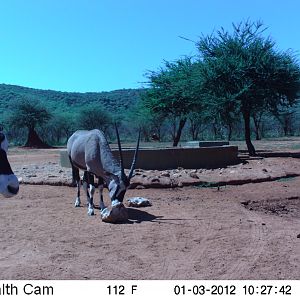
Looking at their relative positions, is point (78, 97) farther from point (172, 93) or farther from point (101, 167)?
point (101, 167)

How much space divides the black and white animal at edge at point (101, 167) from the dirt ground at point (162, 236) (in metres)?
0.29

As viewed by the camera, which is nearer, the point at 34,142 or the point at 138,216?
the point at 138,216

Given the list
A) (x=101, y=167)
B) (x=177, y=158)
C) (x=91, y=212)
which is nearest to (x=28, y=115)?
(x=177, y=158)

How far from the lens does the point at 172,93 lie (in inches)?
1118

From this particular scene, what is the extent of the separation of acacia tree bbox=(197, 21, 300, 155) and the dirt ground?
984 cm

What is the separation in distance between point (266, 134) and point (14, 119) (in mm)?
32089

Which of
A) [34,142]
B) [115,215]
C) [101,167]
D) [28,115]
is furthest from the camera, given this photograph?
[28,115]

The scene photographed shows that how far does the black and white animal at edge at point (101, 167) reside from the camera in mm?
9391

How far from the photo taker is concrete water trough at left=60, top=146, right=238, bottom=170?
16.6 meters

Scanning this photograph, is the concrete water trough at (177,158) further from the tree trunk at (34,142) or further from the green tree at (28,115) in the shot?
the green tree at (28,115)

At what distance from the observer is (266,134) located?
6706cm

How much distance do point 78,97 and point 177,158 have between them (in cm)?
7202

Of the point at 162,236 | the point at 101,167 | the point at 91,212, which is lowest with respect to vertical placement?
the point at 162,236

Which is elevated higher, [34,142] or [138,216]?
[34,142]
